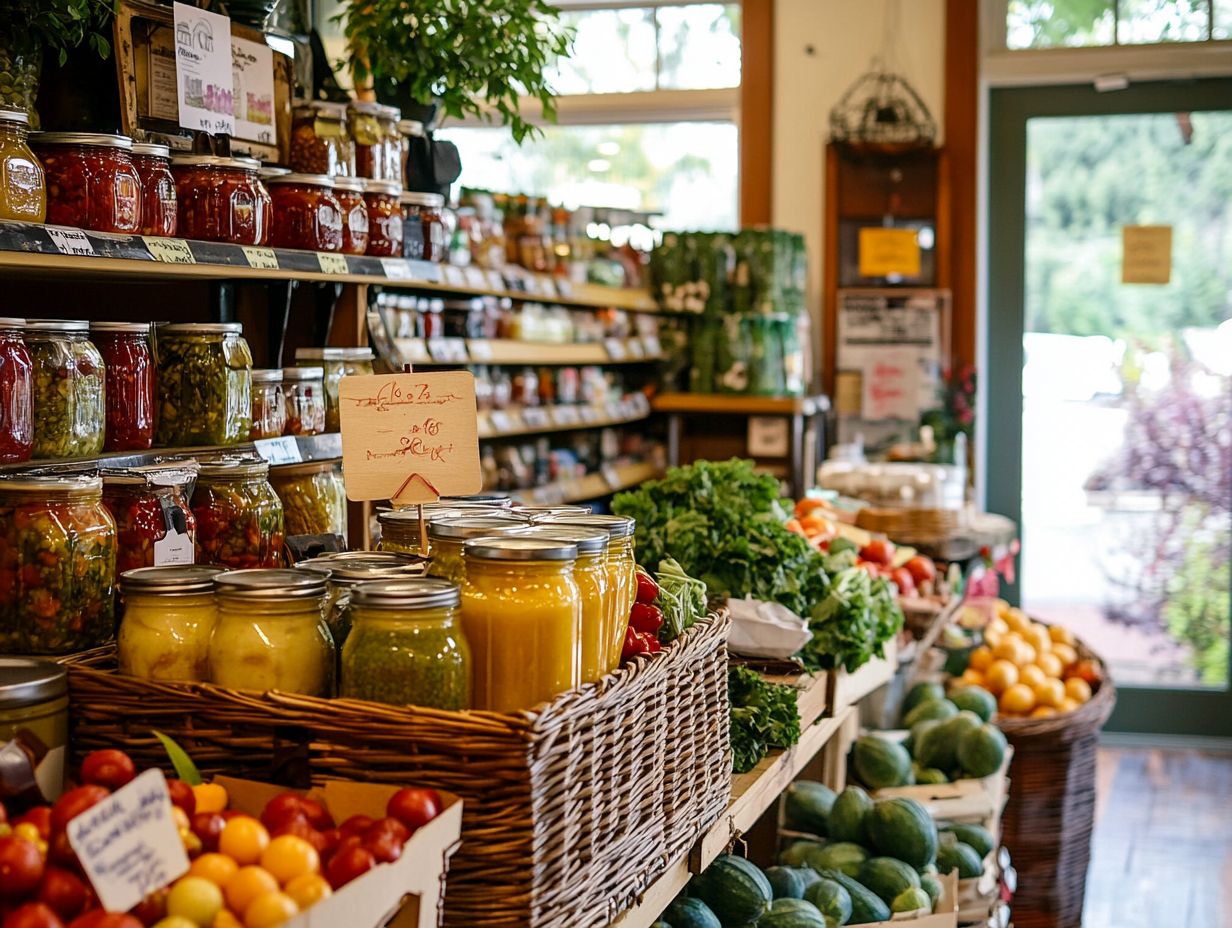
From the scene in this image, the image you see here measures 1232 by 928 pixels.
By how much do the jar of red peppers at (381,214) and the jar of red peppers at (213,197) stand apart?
418 millimetres

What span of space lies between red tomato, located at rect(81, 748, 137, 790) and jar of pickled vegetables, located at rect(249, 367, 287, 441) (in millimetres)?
1004

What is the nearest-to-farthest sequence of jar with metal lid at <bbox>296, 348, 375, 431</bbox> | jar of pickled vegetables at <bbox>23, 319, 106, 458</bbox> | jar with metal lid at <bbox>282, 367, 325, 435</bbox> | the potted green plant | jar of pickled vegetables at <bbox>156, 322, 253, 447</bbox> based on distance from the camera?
jar of pickled vegetables at <bbox>23, 319, 106, 458</bbox>, jar of pickled vegetables at <bbox>156, 322, 253, 447</bbox>, jar with metal lid at <bbox>282, 367, 325, 435</bbox>, jar with metal lid at <bbox>296, 348, 375, 431</bbox>, the potted green plant

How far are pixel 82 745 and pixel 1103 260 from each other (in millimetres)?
5602

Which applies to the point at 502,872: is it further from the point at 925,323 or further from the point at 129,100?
the point at 925,323

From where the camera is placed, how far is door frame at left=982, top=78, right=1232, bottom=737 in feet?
19.9

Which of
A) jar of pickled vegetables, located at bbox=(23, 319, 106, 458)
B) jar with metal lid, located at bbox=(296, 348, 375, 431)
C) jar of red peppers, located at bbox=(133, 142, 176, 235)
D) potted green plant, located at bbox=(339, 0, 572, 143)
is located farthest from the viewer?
potted green plant, located at bbox=(339, 0, 572, 143)

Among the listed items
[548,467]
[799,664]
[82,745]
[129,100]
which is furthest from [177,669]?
[548,467]

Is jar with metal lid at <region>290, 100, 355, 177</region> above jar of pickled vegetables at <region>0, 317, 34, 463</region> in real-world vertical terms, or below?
above

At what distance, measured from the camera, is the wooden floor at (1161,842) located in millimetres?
4223

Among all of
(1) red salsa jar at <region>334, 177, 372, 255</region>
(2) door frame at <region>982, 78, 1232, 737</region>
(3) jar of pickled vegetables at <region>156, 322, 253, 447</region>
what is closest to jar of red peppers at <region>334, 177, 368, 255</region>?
(1) red salsa jar at <region>334, 177, 372, 255</region>

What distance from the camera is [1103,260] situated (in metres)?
6.20

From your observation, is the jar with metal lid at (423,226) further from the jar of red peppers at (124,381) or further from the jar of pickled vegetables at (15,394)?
the jar of pickled vegetables at (15,394)

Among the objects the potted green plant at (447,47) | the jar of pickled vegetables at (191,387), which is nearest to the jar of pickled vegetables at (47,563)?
the jar of pickled vegetables at (191,387)

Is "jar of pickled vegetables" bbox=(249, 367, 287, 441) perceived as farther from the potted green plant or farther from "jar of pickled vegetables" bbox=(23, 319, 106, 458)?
the potted green plant
